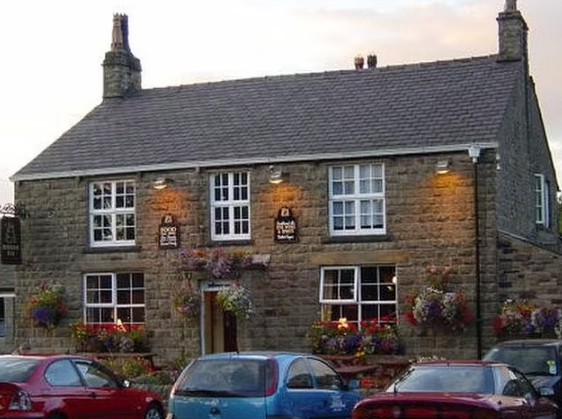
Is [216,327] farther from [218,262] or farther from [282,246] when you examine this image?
[282,246]

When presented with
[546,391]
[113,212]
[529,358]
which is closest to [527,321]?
[529,358]

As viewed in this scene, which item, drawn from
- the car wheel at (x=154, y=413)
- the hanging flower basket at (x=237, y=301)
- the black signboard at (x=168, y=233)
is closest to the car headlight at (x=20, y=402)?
the car wheel at (x=154, y=413)

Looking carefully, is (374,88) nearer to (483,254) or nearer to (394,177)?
(394,177)

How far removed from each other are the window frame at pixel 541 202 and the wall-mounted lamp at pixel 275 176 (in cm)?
776

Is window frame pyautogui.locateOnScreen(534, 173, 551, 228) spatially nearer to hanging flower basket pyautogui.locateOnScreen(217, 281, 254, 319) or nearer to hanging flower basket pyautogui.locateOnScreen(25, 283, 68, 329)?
hanging flower basket pyautogui.locateOnScreen(217, 281, 254, 319)

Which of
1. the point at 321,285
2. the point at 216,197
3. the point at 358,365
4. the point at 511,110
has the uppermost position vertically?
the point at 511,110

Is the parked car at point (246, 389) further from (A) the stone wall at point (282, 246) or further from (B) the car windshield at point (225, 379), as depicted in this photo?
(A) the stone wall at point (282, 246)

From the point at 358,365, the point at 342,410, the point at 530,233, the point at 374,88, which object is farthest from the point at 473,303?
the point at 342,410

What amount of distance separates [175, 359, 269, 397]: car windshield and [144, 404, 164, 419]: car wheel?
126 inches

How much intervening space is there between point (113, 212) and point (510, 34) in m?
11.3

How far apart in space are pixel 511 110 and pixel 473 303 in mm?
5550

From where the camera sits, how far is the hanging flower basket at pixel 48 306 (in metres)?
31.8

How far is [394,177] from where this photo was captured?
28625 mm

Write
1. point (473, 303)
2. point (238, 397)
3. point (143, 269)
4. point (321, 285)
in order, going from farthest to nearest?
point (143, 269) → point (321, 285) → point (473, 303) → point (238, 397)
